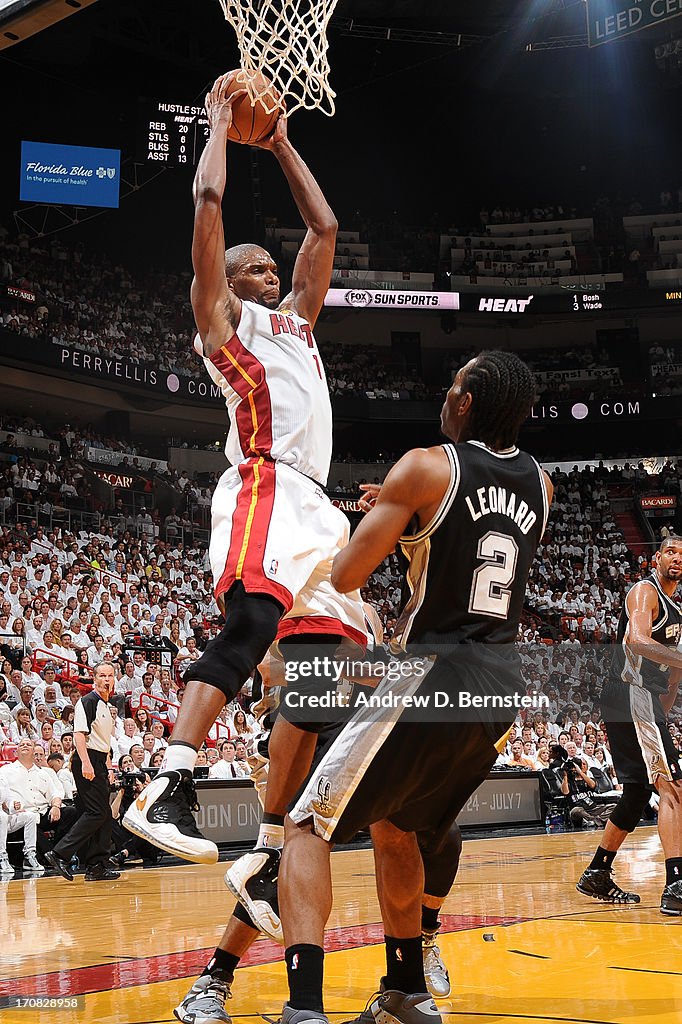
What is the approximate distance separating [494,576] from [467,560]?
11 cm

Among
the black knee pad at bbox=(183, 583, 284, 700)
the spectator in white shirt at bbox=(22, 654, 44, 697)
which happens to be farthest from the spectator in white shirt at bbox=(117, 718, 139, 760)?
the black knee pad at bbox=(183, 583, 284, 700)

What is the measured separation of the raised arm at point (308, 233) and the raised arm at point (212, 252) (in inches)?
15.0

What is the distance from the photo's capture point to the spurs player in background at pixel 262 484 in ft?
10.7

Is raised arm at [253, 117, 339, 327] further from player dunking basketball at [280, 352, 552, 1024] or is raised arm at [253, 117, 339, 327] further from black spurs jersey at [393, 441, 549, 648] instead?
black spurs jersey at [393, 441, 549, 648]

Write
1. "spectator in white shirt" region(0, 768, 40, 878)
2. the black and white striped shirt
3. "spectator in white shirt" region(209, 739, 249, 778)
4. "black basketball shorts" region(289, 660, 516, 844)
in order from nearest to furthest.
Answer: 1. "black basketball shorts" region(289, 660, 516, 844)
2. the black and white striped shirt
3. "spectator in white shirt" region(0, 768, 40, 878)
4. "spectator in white shirt" region(209, 739, 249, 778)

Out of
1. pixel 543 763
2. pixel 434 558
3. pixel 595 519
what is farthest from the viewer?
pixel 595 519

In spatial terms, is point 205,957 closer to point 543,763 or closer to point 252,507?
point 252,507

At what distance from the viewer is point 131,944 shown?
511cm

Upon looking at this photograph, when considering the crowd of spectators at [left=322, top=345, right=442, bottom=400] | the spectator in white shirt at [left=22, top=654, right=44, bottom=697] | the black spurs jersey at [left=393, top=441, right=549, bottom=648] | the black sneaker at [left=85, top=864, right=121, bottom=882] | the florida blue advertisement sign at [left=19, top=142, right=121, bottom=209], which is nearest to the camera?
the black spurs jersey at [left=393, top=441, right=549, bottom=648]

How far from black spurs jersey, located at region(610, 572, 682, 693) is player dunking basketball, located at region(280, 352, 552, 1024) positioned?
3484 mm

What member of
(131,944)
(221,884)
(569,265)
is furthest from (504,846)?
(569,265)

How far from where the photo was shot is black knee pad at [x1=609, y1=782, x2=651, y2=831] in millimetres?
6543

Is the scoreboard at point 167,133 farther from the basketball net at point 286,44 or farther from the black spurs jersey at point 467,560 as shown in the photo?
the black spurs jersey at point 467,560

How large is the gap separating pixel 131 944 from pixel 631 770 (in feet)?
10.9
